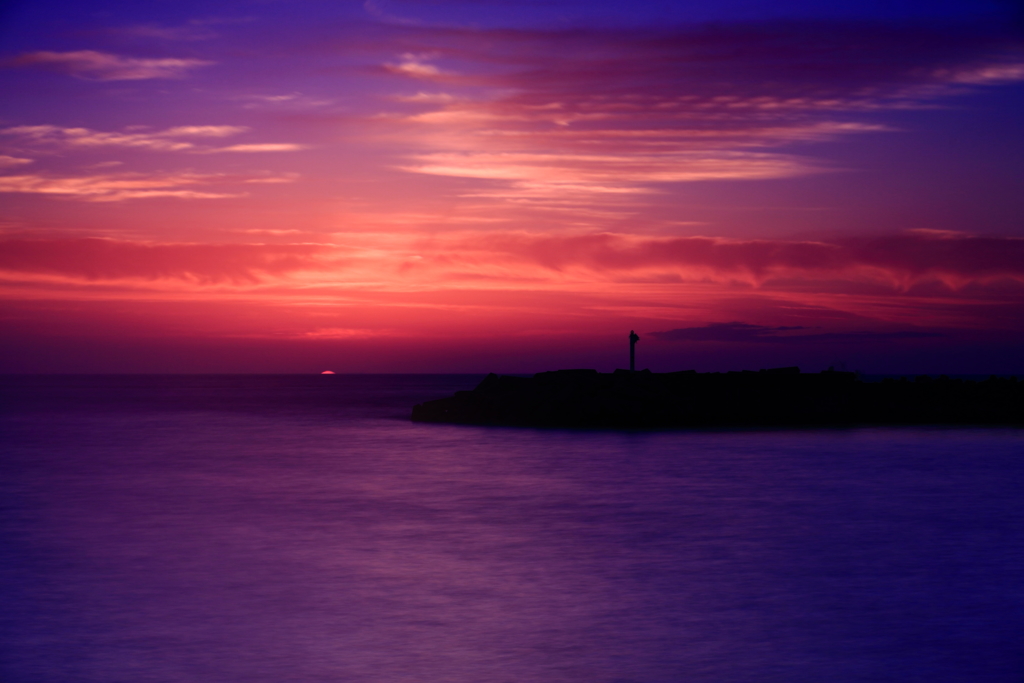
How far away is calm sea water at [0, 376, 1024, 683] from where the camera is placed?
19.6 ft

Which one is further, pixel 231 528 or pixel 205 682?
pixel 231 528

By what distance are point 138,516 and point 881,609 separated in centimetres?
926

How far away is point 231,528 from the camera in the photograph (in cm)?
1089

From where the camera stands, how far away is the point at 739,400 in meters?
29.7

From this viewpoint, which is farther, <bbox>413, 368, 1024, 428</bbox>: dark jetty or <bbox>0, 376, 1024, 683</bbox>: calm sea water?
<bbox>413, 368, 1024, 428</bbox>: dark jetty

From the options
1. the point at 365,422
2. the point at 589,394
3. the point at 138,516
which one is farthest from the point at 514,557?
the point at 365,422

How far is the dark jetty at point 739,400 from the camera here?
1105 inches

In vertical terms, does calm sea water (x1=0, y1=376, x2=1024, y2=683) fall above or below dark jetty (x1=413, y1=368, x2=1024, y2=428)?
below

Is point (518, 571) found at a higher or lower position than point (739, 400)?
lower

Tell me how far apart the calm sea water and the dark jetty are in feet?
30.8

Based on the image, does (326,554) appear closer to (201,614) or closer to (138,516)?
(201,614)

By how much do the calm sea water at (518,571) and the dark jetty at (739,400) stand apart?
9.39m

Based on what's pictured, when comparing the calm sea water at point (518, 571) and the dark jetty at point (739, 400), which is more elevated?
the dark jetty at point (739, 400)

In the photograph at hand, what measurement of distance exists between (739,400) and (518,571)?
73.2 ft
